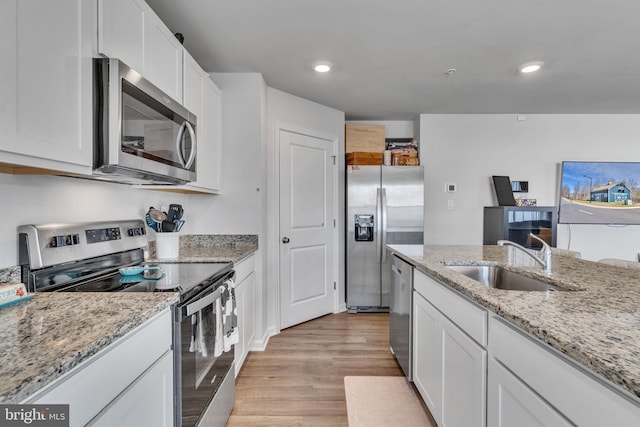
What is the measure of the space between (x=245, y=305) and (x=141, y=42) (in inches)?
67.5

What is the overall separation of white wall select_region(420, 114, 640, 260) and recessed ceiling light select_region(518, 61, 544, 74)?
4.44 feet

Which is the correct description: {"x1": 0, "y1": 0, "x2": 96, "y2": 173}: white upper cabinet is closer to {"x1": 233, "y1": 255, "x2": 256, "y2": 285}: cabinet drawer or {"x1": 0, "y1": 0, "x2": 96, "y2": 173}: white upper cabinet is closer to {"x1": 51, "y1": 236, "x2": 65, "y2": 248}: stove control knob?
{"x1": 51, "y1": 236, "x2": 65, "y2": 248}: stove control knob

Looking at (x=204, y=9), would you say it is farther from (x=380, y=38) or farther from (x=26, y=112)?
(x=26, y=112)

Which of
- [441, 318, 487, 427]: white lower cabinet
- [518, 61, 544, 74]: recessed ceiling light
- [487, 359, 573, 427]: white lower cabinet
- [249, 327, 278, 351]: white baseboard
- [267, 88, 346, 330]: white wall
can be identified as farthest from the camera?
[267, 88, 346, 330]: white wall

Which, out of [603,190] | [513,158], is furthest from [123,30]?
[603,190]

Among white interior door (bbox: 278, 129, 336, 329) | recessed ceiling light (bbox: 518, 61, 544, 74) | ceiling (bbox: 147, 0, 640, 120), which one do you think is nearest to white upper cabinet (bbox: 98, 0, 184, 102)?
ceiling (bbox: 147, 0, 640, 120)

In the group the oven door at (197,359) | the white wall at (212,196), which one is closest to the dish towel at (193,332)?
the oven door at (197,359)

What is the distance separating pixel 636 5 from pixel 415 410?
106 inches

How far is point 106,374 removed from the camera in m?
0.80

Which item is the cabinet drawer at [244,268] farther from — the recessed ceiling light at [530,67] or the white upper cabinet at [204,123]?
the recessed ceiling light at [530,67]

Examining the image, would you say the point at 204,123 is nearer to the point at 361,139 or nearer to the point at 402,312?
the point at 402,312

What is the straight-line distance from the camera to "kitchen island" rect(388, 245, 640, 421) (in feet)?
2.15

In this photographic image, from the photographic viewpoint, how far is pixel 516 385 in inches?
37.3

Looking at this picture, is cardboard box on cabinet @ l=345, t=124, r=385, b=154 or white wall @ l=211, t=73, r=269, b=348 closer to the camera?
white wall @ l=211, t=73, r=269, b=348
